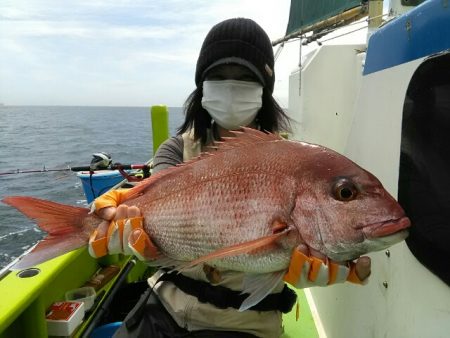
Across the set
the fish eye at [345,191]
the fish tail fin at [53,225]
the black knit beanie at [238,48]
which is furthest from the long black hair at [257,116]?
the fish eye at [345,191]

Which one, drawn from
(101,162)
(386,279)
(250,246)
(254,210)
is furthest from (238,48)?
(101,162)

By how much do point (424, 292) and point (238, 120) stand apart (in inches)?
50.0

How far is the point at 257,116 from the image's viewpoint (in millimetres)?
2324

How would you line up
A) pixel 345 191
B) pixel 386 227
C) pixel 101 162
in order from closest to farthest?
pixel 386 227, pixel 345 191, pixel 101 162

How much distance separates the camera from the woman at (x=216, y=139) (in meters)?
1.87

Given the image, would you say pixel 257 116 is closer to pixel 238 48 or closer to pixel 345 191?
pixel 238 48

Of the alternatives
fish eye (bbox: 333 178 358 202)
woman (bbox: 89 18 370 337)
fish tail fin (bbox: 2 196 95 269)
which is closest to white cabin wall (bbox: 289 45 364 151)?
woman (bbox: 89 18 370 337)

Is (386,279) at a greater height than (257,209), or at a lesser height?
lesser

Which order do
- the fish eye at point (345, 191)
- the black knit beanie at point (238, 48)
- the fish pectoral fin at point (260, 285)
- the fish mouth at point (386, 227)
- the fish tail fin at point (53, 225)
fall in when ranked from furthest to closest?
the black knit beanie at point (238, 48) < the fish tail fin at point (53, 225) < the fish pectoral fin at point (260, 285) < the fish eye at point (345, 191) < the fish mouth at point (386, 227)

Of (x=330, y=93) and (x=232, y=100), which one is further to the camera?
(x=330, y=93)

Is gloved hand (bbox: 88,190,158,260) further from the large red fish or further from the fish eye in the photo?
the fish eye

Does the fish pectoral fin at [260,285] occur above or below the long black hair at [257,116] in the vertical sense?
below

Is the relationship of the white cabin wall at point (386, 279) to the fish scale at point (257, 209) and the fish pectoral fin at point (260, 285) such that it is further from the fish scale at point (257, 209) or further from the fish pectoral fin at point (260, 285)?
the fish pectoral fin at point (260, 285)

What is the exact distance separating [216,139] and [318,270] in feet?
3.87
